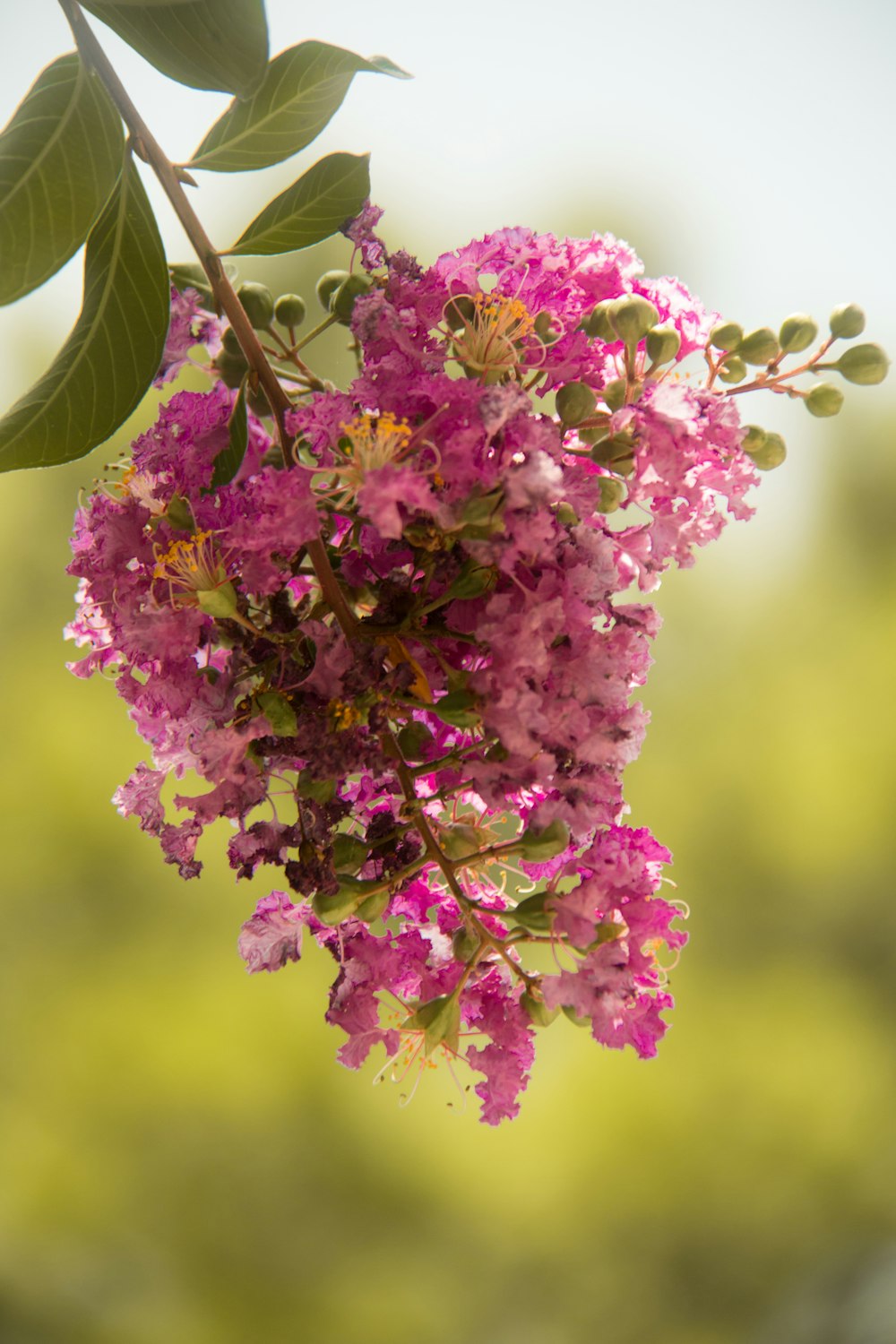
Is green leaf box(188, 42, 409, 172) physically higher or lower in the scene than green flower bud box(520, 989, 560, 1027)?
higher

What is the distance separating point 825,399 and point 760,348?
0.16 feet

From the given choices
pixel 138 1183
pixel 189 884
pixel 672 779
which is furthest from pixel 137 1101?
pixel 672 779

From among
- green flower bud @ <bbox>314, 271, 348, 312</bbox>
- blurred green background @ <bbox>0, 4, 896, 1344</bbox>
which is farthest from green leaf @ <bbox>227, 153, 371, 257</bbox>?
blurred green background @ <bbox>0, 4, 896, 1344</bbox>

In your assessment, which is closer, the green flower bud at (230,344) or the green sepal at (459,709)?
the green sepal at (459,709)

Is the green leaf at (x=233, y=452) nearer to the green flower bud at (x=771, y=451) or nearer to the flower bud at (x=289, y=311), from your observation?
the flower bud at (x=289, y=311)

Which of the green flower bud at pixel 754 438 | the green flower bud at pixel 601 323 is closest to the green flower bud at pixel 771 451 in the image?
the green flower bud at pixel 754 438

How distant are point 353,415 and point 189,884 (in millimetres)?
3740

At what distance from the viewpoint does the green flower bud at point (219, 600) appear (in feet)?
1.89

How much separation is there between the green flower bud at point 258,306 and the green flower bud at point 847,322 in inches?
12.9

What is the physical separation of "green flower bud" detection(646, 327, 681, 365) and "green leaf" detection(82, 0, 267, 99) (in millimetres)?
235

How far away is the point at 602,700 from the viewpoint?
1.88 ft

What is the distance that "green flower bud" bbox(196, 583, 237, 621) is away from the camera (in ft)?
1.89

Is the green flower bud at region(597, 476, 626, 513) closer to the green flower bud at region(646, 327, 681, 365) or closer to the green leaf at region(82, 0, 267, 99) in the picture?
the green flower bud at region(646, 327, 681, 365)

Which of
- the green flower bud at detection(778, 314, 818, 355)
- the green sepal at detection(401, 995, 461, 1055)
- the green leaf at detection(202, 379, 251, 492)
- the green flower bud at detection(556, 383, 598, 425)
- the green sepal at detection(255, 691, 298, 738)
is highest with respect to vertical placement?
the green flower bud at detection(778, 314, 818, 355)
